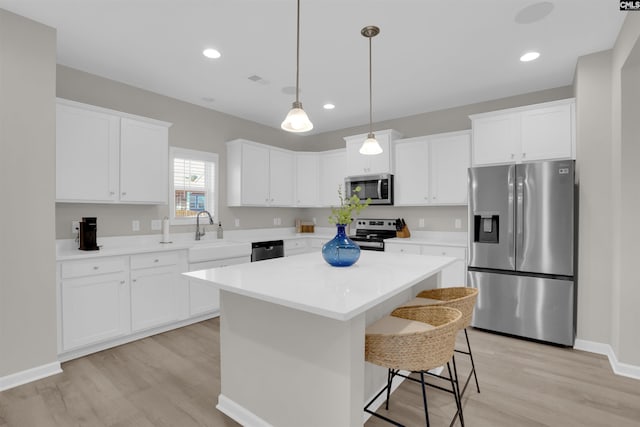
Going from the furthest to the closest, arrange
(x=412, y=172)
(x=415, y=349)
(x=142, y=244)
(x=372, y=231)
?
(x=372, y=231)
(x=412, y=172)
(x=142, y=244)
(x=415, y=349)

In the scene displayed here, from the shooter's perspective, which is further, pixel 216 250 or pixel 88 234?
pixel 216 250

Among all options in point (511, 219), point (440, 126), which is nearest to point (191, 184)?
point (440, 126)

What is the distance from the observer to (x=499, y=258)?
11.1 ft

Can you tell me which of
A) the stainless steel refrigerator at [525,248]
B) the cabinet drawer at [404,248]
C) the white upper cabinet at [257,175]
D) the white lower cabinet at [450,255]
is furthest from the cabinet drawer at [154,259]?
the stainless steel refrigerator at [525,248]

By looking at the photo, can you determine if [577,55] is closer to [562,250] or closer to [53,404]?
[562,250]

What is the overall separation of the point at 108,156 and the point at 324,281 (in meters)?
2.71

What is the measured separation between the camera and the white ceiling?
91.6 inches

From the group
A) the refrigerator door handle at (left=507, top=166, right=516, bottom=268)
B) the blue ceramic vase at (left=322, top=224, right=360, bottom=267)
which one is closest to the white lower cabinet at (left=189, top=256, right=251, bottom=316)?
the blue ceramic vase at (left=322, top=224, right=360, bottom=267)

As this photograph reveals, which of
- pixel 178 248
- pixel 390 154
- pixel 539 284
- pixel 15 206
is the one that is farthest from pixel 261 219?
pixel 539 284

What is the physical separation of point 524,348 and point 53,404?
12.6 feet

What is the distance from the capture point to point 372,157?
4715 mm

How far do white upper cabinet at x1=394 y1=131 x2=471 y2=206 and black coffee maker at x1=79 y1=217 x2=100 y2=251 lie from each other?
359cm
